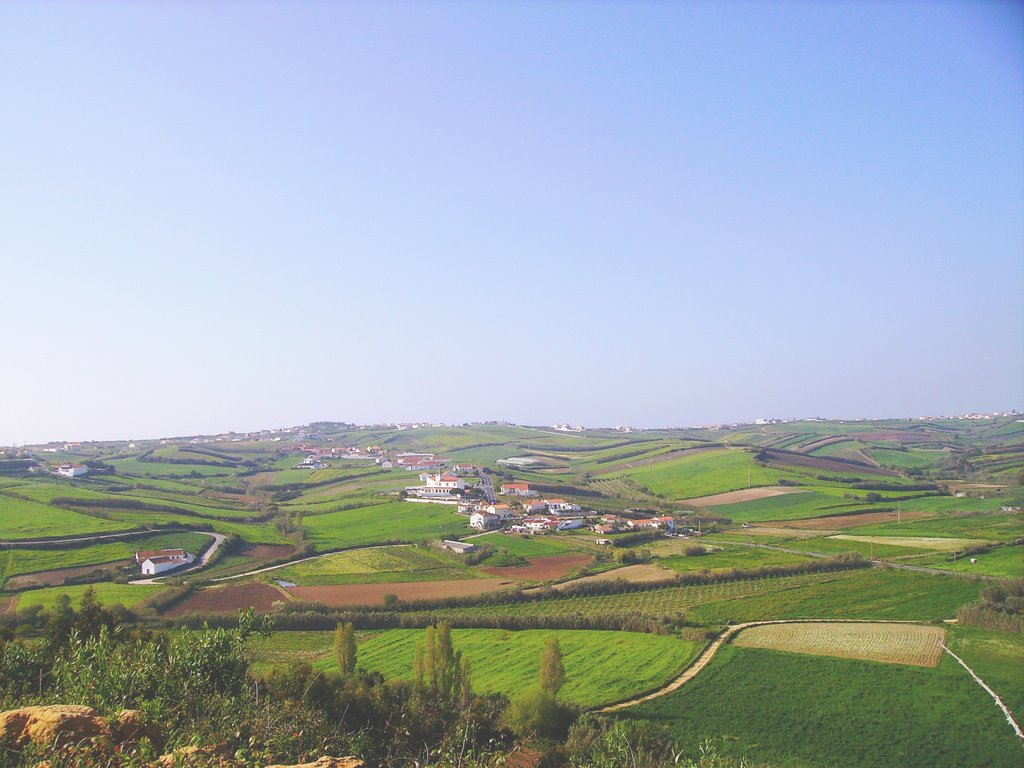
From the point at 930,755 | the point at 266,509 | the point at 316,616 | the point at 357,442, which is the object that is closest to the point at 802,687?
the point at 930,755

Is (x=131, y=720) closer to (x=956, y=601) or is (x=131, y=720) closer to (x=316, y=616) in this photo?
(x=316, y=616)

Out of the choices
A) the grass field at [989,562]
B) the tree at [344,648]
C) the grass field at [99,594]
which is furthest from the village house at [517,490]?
the tree at [344,648]

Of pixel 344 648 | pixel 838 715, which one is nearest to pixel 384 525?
pixel 344 648

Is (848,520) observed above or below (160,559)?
below

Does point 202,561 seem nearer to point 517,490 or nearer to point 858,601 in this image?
point 517,490

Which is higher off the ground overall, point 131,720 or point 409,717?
point 131,720

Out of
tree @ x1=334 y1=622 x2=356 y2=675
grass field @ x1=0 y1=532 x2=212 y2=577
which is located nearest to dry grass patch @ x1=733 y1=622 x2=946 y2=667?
tree @ x1=334 y1=622 x2=356 y2=675
